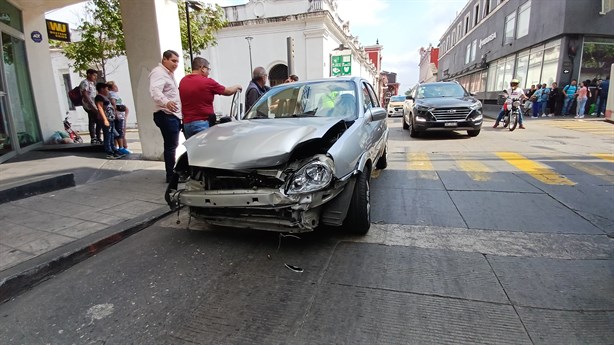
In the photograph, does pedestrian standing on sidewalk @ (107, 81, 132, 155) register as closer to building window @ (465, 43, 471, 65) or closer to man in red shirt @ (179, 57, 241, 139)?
man in red shirt @ (179, 57, 241, 139)

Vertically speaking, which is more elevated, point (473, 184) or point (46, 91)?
point (46, 91)

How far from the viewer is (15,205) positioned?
4.41 meters

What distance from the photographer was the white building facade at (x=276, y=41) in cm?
2142

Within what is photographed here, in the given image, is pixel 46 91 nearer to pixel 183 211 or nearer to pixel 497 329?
pixel 183 211

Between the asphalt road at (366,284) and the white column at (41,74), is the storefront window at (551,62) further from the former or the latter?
the white column at (41,74)

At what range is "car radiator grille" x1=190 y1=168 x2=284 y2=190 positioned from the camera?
2.90 m

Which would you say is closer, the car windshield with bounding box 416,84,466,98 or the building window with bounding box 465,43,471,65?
the car windshield with bounding box 416,84,466,98

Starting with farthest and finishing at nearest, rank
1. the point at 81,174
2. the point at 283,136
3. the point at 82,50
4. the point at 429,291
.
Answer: the point at 82,50, the point at 81,174, the point at 283,136, the point at 429,291

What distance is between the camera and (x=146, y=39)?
6770mm

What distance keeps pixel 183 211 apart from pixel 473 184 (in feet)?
14.3

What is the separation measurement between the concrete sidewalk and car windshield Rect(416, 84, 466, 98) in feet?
26.6

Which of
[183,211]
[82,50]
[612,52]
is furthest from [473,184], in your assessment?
[612,52]

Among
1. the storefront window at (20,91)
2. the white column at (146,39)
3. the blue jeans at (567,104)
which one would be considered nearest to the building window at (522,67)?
the blue jeans at (567,104)

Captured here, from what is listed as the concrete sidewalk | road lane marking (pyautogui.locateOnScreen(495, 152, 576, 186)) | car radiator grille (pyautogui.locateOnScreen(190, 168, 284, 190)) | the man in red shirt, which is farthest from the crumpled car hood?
road lane marking (pyautogui.locateOnScreen(495, 152, 576, 186))
